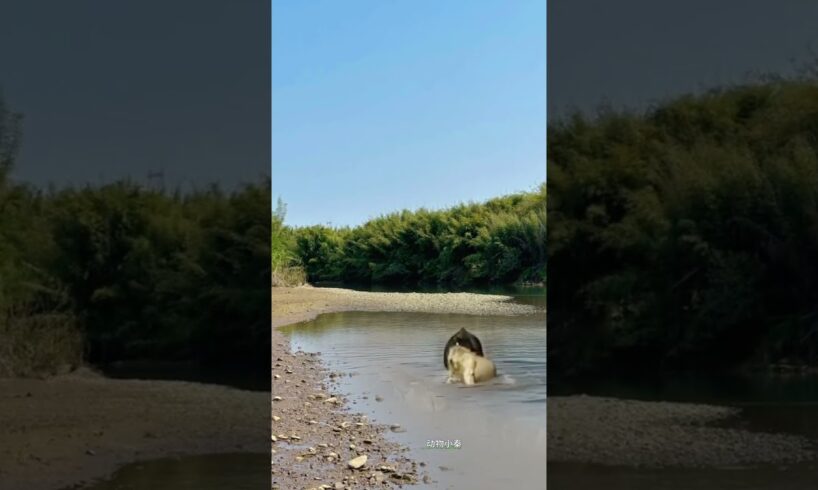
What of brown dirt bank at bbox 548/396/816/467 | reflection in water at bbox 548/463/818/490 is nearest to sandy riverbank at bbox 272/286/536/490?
brown dirt bank at bbox 548/396/816/467

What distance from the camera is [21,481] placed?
16.4 feet

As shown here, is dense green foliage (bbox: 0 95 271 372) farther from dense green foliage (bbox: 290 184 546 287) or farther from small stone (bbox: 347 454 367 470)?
small stone (bbox: 347 454 367 470)

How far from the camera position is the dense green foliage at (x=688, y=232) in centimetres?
510

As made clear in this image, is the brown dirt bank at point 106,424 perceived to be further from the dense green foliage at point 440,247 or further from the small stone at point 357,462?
the dense green foliage at point 440,247

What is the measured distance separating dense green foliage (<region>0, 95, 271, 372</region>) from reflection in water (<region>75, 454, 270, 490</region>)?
2.24ft

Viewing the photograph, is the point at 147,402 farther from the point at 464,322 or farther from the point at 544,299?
the point at 544,299

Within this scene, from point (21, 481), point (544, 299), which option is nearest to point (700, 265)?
point (544, 299)

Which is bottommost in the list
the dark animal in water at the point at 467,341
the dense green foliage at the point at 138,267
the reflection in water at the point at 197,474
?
the reflection in water at the point at 197,474

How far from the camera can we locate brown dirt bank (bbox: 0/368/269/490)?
5.04m

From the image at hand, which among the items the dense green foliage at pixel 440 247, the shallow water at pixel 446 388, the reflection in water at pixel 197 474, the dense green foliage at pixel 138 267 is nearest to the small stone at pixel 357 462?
the shallow water at pixel 446 388

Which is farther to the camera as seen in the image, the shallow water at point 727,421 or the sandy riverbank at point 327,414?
the sandy riverbank at point 327,414

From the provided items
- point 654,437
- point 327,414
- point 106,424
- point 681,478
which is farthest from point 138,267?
point 681,478

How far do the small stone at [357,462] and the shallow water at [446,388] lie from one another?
256mm

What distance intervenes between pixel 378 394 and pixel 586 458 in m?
1.46
